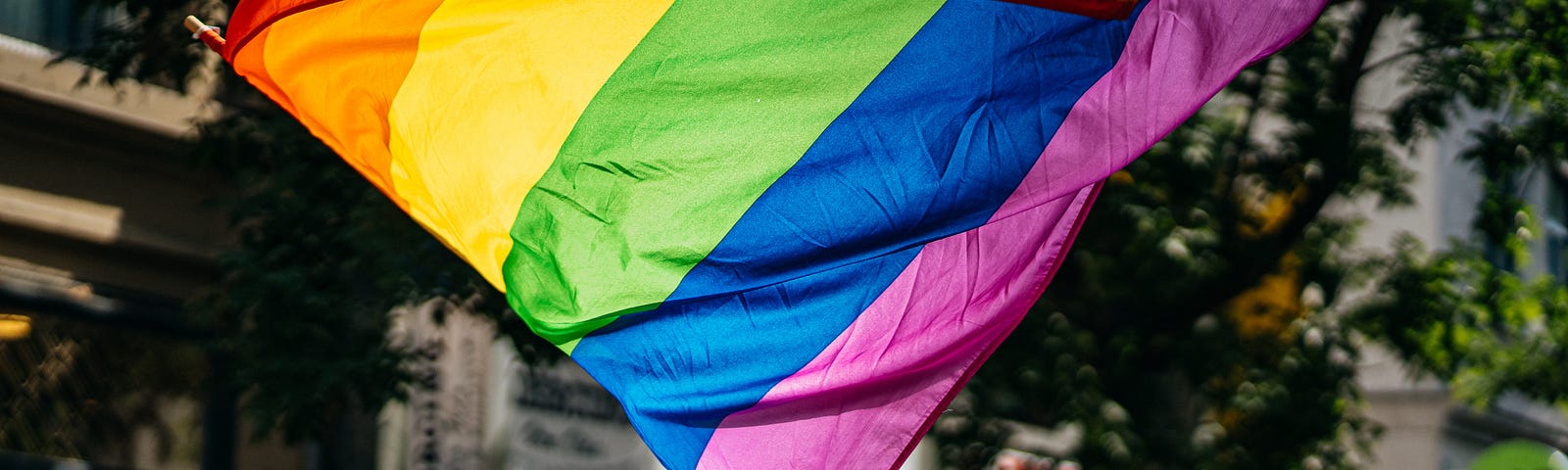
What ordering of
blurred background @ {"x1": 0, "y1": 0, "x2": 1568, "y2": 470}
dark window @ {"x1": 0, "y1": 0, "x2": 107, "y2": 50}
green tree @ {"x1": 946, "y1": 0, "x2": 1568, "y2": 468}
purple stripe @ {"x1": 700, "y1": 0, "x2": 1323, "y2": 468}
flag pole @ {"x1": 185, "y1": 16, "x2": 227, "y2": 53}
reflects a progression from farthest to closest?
dark window @ {"x1": 0, "y1": 0, "x2": 107, "y2": 50} → green tree @ {"x1": 946, "y1": 0, "x2": 1568, "y2": 468} → blurred background @ {"x1": 0, "y1": 0, "x2": 1568, "y2": 470} → flag pole @ {"x1": 185, "y1": 16, "x2": 227, "y2": 53} → purple stripe @ {"x1": 700, "y1": 0, "x2": 1323, "y2": 468}

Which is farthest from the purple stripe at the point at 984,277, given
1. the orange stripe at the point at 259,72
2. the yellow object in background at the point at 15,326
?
the yellow object in background at the point at 15,326

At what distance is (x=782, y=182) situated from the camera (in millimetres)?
3818

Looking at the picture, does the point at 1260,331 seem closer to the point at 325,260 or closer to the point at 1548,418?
the point at 325,260

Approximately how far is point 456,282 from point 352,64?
356 centimetres

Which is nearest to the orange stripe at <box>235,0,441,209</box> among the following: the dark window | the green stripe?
the green stripe

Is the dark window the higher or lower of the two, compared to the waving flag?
lower

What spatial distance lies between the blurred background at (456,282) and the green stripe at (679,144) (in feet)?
12.6

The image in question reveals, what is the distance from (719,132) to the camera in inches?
151

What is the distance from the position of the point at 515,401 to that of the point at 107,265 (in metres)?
2.78

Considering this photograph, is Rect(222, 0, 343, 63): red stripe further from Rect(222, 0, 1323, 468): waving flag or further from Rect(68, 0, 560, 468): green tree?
Rect(68, 0, 560, 468): green tree

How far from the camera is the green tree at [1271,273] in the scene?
8.48m

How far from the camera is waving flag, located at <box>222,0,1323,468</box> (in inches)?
145

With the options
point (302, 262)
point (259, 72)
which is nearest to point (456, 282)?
point (302, 262)

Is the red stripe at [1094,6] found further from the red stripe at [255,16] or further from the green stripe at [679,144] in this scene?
the red stripe at [255,16]
